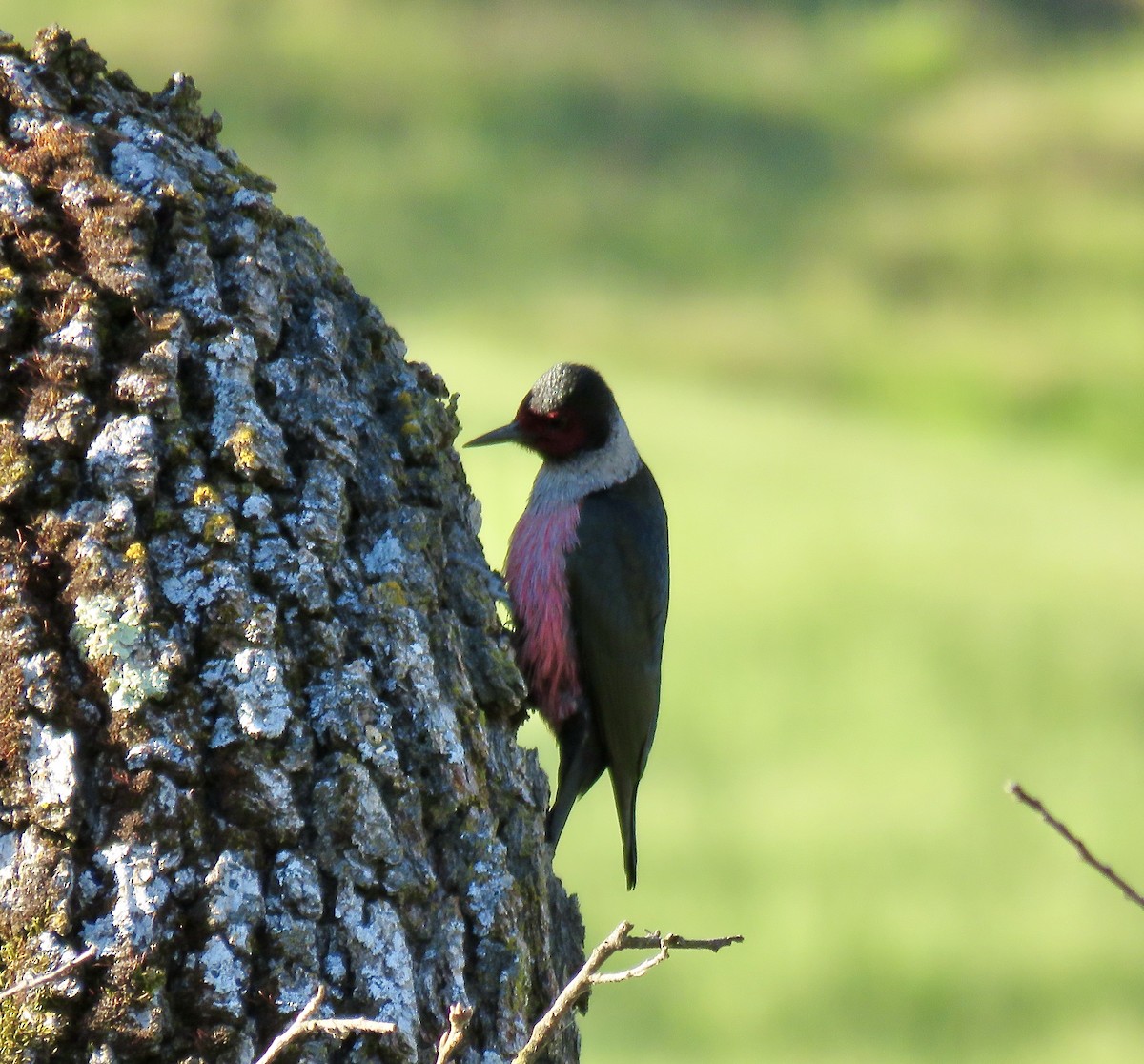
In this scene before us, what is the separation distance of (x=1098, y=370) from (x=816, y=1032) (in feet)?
Answer: 35.4

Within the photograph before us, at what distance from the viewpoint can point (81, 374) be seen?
2.61 meters

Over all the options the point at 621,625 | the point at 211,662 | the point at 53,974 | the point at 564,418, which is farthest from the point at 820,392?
the point at 53,974

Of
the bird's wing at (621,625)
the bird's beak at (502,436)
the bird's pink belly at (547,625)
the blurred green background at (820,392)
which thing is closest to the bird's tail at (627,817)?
the bird's wing at (621,625)

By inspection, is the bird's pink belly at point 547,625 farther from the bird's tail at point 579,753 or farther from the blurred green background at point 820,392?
the blurred green background at point 820,392

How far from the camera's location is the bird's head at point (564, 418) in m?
4.66

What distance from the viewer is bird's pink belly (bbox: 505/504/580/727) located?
4.30 metres

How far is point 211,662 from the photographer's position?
8.30 feet

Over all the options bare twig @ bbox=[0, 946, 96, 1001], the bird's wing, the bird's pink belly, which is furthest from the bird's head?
bare twig @ bbox=[0, 946, 96, 1001]

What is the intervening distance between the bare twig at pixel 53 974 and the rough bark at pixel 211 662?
2cm

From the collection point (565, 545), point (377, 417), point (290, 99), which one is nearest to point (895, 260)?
point (290, 99)

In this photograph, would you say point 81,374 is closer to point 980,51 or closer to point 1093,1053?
point 1093,1053

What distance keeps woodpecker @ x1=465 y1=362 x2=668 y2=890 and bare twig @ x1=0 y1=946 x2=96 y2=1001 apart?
1.87 metres

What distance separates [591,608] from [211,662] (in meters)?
1.88

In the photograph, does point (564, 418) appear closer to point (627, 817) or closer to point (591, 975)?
point (627, 817)
